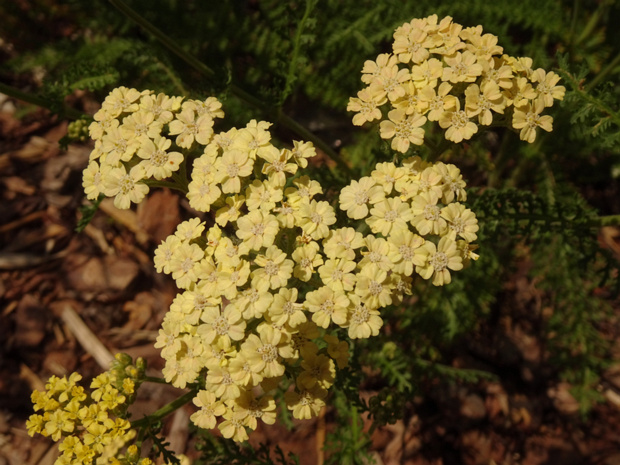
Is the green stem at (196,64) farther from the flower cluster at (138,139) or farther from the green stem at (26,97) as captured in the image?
the green stem at (26,97)

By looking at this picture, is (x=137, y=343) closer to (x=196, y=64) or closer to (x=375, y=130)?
(x=196, y=64)

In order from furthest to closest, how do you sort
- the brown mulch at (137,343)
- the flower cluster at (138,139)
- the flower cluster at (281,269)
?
the brown mulch at (137,343), the flower cluster at (138,139), the flower cluster at (281,269)

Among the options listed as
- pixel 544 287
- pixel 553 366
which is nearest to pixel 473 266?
pixel 544 287

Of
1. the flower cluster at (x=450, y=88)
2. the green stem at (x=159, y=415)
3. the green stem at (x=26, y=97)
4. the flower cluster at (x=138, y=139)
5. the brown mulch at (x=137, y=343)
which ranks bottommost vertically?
the brown mulch at (x=137, y=343)

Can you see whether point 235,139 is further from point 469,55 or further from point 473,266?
point 473,266

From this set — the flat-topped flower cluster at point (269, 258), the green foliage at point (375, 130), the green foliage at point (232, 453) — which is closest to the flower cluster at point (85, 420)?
the flat-topped flower cluster at point (269, 258)

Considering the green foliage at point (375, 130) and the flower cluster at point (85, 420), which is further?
the green foliage at point (375, 130)
